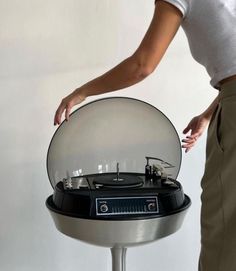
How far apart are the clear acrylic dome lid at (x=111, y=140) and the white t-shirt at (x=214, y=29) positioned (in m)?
0.38

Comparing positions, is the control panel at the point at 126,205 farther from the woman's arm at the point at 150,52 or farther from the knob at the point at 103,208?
the woman's arm at the point at 150,52

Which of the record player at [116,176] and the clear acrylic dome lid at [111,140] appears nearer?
the record player at [116,176]

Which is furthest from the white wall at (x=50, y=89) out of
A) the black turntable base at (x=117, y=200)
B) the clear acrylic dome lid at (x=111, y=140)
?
the black turntable base at (x=117, y=200)

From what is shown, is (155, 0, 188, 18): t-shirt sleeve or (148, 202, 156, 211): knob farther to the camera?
(148, 202, 156, 211): knob

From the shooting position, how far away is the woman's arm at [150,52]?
43.0 inches

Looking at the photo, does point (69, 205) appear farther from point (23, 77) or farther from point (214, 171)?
point (23, 77)

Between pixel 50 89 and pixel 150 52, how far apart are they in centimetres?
80

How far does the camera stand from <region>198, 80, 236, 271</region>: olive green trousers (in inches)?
43.5

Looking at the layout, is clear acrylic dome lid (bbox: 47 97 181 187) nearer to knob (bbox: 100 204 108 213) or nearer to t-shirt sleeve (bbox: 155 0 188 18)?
knob (bbox: 100 204 108 213)

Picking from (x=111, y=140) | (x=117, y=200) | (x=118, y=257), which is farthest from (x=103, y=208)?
(x=111, y=140)

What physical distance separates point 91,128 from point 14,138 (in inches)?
18.6

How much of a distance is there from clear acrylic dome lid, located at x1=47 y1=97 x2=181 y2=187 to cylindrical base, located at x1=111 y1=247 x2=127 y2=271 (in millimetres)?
301

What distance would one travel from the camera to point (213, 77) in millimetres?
1166

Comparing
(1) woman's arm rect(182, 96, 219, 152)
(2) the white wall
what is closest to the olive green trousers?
(1) woman's arm rect(182, 96, 219, 152)
